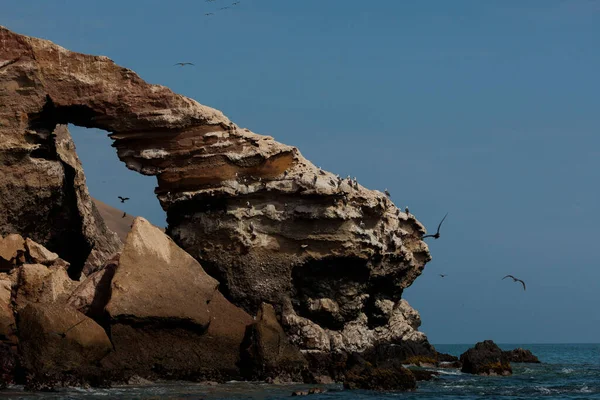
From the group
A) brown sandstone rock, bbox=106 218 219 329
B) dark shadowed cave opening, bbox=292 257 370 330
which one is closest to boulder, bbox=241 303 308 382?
brown sandstone rock, bbox=106 218 219 329

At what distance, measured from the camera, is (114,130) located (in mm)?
40594

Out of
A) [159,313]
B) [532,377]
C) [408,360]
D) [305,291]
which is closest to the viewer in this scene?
[159,313]

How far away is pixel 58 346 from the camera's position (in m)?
31.2

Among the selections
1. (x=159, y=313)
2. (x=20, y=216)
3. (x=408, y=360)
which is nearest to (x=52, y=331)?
(x=159, y=313)

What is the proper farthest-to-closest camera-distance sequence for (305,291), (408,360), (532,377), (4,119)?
(408,360) → (532,377) → (305,291) → (4,119)

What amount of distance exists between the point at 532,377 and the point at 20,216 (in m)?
23.7

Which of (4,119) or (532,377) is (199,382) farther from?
(532,377)

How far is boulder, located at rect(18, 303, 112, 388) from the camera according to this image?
101 ft

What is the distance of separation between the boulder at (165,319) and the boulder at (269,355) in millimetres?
468

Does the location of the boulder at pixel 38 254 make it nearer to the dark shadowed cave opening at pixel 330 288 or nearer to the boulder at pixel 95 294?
the boulder at pixel 95 294

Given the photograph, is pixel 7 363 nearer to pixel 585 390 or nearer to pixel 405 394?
pixel 405 394

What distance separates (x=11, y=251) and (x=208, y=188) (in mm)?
8512

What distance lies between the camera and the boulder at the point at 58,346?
30781mm

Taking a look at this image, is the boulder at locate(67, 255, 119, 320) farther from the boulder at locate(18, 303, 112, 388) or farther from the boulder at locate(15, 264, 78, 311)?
the boulder at locate(18, 303, 112, 388)
